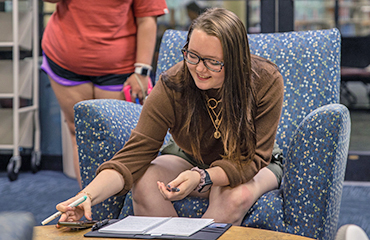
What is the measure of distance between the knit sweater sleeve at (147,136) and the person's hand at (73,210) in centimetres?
18

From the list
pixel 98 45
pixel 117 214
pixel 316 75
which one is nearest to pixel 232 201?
pixel 117 214

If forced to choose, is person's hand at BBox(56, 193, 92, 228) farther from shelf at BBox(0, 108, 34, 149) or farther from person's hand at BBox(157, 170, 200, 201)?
shelf at BBox(0, 108, 34, 149)

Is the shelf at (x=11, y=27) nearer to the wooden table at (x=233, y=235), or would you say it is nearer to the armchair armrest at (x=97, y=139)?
the armchair armrest at (x=97, y=139)

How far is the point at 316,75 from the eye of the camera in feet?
5.28

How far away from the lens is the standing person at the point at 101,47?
5.61ft

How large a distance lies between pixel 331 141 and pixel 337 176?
12 centimetres

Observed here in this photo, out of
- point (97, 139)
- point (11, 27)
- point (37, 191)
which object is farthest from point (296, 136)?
point (11, 27)

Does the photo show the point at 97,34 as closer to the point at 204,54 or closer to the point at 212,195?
the point at 204,54

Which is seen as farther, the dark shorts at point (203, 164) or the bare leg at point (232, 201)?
the dark shorts at point (203, 164)

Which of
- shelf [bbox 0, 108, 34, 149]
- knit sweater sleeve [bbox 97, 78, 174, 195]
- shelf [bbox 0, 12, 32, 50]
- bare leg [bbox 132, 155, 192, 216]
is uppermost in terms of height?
shelf [bbox 0, 12, 32, 50]

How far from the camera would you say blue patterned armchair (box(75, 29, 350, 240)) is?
45.8 inches

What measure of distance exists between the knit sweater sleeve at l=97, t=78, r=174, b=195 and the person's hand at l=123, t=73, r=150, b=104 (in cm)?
42

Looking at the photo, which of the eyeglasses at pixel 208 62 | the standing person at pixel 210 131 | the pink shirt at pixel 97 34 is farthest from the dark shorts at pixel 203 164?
the pink shirt at pixel 97 34

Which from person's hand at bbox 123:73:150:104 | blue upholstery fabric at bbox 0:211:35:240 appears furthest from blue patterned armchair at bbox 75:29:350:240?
blue upholstery fabric at bbox 0:211:35:240
